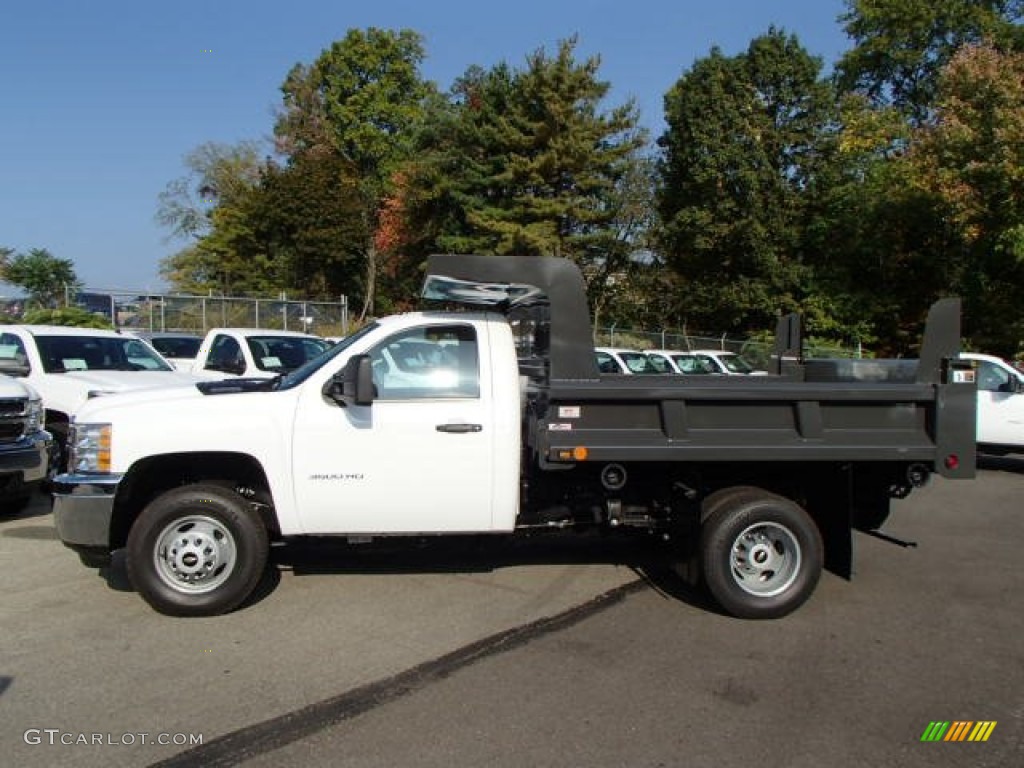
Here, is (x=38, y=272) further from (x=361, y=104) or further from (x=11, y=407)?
(x=11, y=407)

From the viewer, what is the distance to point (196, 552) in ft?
17.9

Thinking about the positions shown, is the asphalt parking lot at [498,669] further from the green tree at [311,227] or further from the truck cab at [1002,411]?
the green tree at [311,227]

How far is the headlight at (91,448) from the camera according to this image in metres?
5.45

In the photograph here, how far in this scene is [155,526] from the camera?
5.39 metres

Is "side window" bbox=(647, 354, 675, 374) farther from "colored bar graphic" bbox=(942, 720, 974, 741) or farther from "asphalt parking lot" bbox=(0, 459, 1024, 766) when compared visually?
"colored bar graphic" bbox=(942, 720, 974, 741)

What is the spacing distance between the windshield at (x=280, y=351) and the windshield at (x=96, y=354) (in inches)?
67.3

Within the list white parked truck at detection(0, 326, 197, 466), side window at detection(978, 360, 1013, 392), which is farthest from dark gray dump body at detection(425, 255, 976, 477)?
side window at detection(978, 360, 1013, 392)

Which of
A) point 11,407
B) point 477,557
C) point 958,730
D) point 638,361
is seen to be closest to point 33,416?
point 11,407

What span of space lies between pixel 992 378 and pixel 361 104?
50.9 metres

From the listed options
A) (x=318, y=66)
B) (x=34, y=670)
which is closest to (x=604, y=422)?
(x=34, y=670)

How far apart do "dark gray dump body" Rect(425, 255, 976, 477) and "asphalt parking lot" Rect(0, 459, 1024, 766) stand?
3.73 ft

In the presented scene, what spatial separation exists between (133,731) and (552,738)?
6.37 feet

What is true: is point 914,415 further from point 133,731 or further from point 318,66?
point 318,66

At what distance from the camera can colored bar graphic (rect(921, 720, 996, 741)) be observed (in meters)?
4.04
